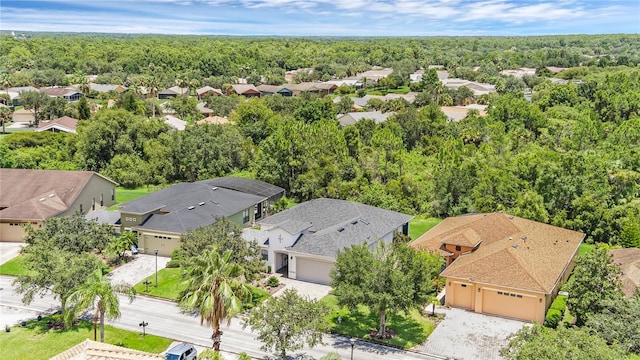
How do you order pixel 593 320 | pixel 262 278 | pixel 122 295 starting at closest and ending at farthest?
pixel 593 320, pixel 122 295, pixel 262 278

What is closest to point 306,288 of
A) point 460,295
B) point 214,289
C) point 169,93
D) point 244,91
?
point 460,295

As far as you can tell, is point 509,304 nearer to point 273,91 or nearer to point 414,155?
point 414,155

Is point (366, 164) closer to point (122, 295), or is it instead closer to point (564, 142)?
point (564, 142)

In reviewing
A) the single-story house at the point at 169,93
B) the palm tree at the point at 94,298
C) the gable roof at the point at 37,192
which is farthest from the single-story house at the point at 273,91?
the palm tree at the point at 94,298

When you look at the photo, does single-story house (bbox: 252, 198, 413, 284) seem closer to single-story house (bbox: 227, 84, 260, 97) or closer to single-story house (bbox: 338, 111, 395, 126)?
single-story house (bbox: 338, 111, 395, 126)

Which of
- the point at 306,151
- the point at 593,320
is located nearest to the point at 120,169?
the point at 306,151

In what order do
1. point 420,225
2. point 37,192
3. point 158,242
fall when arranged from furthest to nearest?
point 420,225, point 37,192, point 158,242
